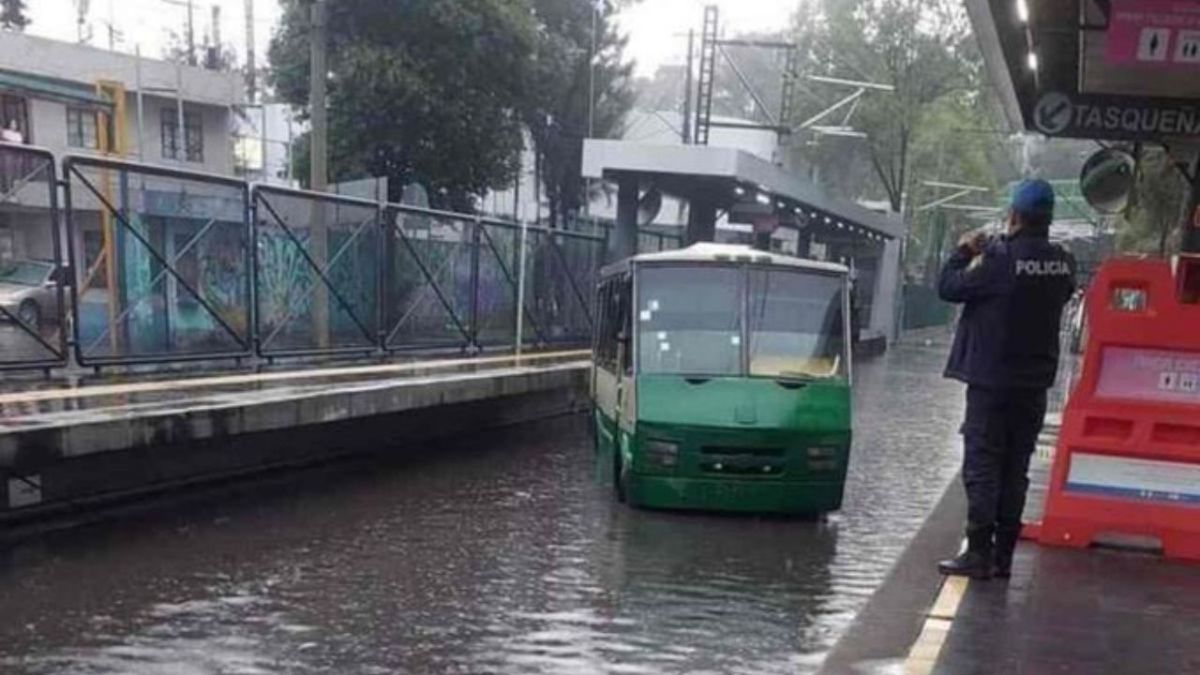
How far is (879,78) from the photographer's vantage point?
44062mm

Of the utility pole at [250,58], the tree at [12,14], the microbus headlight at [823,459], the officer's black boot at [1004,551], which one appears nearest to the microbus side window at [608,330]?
the microbus headlight at [823,459]

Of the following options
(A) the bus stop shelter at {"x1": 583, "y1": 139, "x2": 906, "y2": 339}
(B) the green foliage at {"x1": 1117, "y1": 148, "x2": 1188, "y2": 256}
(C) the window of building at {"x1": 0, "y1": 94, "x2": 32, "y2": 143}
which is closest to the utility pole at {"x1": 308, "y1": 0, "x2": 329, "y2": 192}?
(A) the bus stop shelter at {"x1": 583, "y1": 139, "x2": 906, "y2": 339}

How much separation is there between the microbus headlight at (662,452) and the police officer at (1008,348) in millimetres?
3535

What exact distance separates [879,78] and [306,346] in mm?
35401

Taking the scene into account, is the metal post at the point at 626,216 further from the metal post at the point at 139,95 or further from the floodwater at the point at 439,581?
the metal post at the point at 139,95

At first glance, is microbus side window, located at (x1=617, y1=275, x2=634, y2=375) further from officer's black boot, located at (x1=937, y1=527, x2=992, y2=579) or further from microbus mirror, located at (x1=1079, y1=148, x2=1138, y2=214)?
microbus mirror, located at (x1=1079, y1=148, x2=1138, y2=214)

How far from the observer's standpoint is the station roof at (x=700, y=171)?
1888 cm

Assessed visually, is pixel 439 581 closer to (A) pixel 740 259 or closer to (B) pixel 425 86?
(A) pixel 740 259

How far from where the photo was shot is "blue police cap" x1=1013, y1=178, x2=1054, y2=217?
587 cm

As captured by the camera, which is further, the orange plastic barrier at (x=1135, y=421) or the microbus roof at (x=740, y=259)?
the microbus roof at (x=740, y=259)

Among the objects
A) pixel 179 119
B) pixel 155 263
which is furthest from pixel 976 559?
pixel 179 119

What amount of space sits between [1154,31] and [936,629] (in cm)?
444

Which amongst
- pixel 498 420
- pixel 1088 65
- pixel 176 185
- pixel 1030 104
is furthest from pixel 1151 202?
pixel 176 185

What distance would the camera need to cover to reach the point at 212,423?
9250mm
